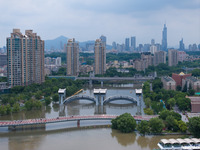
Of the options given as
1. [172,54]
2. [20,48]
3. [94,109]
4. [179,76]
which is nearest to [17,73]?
[20,48]

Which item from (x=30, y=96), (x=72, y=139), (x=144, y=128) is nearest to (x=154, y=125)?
(x=144, y=128)

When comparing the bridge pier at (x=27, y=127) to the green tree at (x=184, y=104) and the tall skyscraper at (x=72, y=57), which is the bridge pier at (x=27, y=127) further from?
the tall skyscraper at (x=72, y=57)

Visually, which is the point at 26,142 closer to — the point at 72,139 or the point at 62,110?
the point at 72,139

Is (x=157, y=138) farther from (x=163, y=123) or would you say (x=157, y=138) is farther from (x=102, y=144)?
(x=102, y=144)

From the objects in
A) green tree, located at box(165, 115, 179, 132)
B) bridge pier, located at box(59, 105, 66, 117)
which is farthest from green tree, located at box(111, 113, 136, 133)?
bridge pier, located at box(59, 105, 66, 117)

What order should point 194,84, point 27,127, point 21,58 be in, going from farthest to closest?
1. point 21,58
2. point 194,84
3. point 27,127
